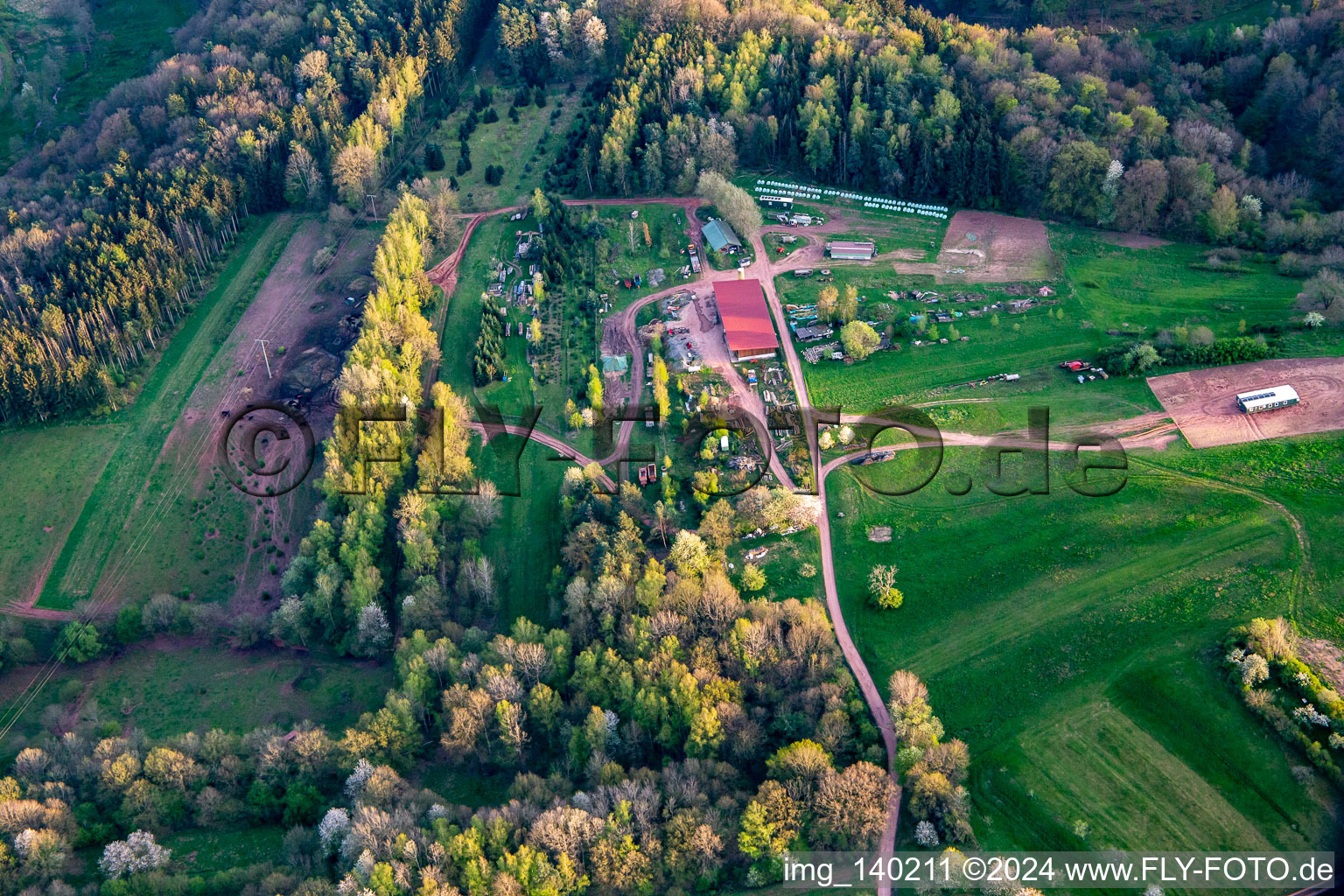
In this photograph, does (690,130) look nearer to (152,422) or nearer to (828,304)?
(828,304)

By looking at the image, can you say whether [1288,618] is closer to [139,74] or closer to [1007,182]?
[1007,182]

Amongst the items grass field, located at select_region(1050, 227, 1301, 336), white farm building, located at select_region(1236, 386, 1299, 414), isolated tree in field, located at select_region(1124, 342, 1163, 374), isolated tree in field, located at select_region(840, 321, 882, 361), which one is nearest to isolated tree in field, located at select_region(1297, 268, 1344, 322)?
grass field, located at select_region(1050, 227, 1301, 336)

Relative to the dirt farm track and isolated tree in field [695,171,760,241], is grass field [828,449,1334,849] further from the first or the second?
isolated tree in field [695,171,760,241]

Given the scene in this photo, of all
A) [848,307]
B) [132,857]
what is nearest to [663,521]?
[848,307]

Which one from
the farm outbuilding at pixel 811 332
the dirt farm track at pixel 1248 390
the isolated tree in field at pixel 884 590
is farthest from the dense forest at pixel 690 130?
the isolated tree in field at pixel 884 590

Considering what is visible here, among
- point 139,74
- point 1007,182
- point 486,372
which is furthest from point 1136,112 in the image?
point 139,74

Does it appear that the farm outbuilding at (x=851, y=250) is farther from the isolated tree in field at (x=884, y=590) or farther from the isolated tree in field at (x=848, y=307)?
the isolated tree in field at (x=884, y=590)
